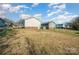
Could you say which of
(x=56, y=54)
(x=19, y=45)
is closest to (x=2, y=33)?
(x=19, y=45)

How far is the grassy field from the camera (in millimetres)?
1845

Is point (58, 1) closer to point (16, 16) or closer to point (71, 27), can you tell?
point (71, 27)

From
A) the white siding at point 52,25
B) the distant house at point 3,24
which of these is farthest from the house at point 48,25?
the distant house at point 3,24

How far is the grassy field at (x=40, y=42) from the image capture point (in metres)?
1.84

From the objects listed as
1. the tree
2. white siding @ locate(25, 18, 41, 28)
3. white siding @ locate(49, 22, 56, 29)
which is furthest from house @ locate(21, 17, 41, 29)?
the tree

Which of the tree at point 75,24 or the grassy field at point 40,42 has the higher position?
the tree at point 75,24

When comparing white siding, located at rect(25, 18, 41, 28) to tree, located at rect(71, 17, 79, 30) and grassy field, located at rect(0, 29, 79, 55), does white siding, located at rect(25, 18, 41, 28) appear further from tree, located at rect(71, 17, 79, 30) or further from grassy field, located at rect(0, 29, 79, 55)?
tree, located at rect(71, 17, 79, 30)

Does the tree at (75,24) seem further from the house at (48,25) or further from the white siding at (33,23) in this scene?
the white siding at (33,23)

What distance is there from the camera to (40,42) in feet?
6.12

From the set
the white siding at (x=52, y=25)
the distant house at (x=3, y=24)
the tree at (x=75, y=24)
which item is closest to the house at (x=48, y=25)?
the white siding at (x=52, y=25)

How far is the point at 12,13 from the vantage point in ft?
6.21

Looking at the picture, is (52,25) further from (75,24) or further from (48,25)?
(75,24)

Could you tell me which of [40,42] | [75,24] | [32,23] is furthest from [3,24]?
[75,24]
